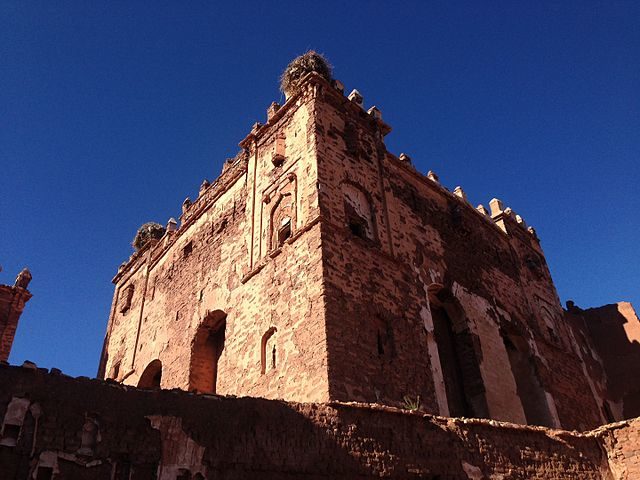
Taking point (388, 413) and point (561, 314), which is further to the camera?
Result: point (561, 314)

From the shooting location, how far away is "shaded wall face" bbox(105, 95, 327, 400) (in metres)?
12.1

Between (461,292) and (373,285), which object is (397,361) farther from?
(461,292)

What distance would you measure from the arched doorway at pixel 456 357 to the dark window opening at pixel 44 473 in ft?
32.8

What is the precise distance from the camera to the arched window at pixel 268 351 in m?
12.5

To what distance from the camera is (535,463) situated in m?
9.59

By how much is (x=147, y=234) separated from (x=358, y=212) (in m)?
11.7

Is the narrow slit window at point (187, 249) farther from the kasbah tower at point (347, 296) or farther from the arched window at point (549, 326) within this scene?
the arched window at point (549, 326)

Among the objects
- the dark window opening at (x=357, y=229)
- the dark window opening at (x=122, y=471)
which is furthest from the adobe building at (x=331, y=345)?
the dark window opening at (x=357, y=229)

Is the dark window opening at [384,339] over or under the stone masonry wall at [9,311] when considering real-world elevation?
under

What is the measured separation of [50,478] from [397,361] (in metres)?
7.55

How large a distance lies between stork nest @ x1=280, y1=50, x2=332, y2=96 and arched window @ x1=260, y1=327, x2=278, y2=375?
725cm

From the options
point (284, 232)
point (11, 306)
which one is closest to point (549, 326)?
point (284, 232)

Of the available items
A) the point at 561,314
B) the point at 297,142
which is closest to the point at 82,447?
the point at 297,142

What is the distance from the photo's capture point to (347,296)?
484 inches
